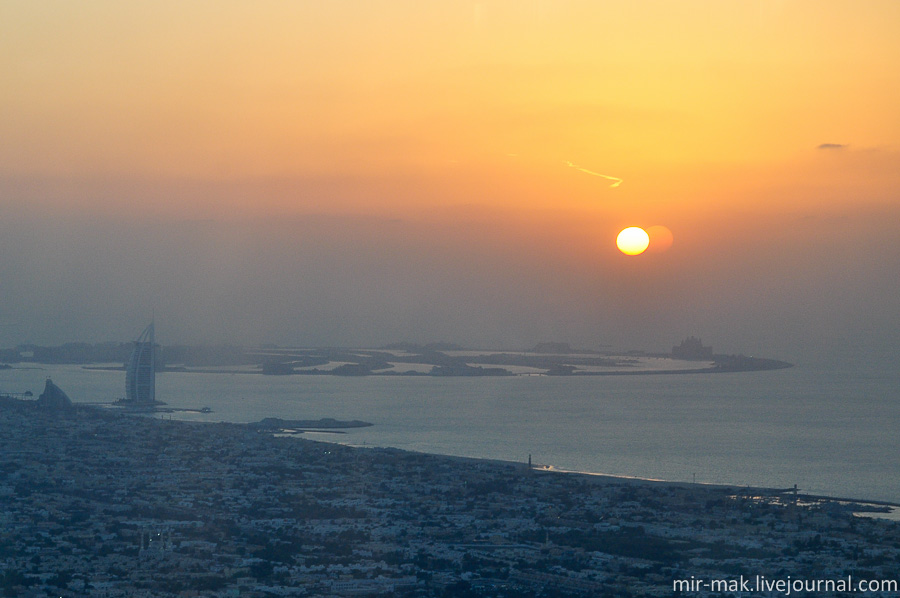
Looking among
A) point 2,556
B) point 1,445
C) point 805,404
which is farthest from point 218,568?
point 805,404

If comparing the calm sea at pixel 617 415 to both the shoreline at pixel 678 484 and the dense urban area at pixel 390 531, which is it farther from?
the dense urban area at pixel 390 531

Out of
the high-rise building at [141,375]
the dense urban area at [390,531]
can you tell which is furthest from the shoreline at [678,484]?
the high-rise building at [141,375]

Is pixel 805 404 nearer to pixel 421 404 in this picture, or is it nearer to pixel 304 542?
pixel 421 404

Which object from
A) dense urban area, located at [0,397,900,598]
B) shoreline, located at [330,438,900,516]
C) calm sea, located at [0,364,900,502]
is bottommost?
dense urban area, located at [0,397,900,598]

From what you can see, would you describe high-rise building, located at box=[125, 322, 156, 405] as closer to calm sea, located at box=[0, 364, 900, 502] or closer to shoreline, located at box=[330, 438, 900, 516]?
calm sea, located at box=[0, 364, 900, 502]

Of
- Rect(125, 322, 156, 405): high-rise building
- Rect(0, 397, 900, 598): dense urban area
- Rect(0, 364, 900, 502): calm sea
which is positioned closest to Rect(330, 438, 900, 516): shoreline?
Rect(0, 397, 900, 598): dense urban area
